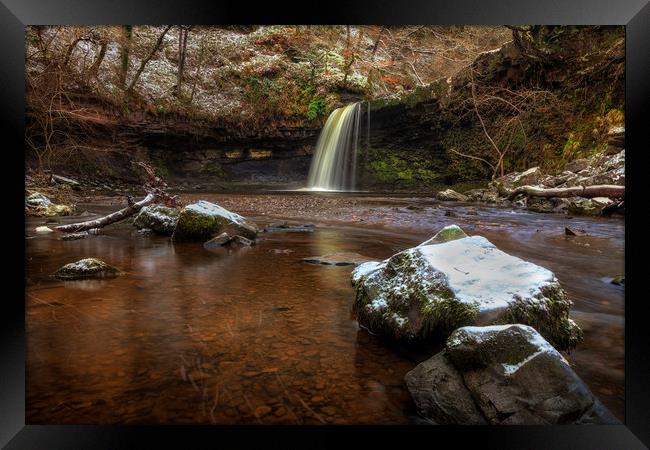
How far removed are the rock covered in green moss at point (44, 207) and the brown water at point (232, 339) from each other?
27 cm

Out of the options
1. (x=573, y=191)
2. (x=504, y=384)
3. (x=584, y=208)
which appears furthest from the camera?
(x=573, y=191)

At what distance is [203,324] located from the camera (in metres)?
2.06

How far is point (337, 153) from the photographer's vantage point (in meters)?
7.99

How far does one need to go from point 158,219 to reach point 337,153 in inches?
178

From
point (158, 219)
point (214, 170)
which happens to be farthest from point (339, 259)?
point (214, 170)

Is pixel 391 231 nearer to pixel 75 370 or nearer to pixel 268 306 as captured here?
pixel 268 306

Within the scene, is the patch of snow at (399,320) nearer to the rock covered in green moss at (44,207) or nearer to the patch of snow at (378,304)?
the patch of snow at (378,304)

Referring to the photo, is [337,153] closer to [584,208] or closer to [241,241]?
[241,241]

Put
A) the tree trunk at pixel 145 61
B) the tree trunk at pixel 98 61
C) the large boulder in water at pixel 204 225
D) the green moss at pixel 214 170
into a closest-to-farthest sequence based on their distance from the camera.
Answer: the tree trunk at pixel 145 61 < the large boulder in water at pixel 204 225 < the tree trunk at pixel 98 61 < the green moss at pixel 214 170

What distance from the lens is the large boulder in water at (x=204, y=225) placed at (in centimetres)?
388

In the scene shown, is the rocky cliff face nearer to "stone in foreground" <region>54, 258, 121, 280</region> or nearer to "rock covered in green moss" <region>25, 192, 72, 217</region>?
"rock covered in green moss" <region>25, 192, 72, 217</region>

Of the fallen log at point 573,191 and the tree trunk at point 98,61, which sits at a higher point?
the tree trunk at point 98,61

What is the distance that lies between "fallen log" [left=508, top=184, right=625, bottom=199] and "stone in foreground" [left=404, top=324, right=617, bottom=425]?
1.61 m
